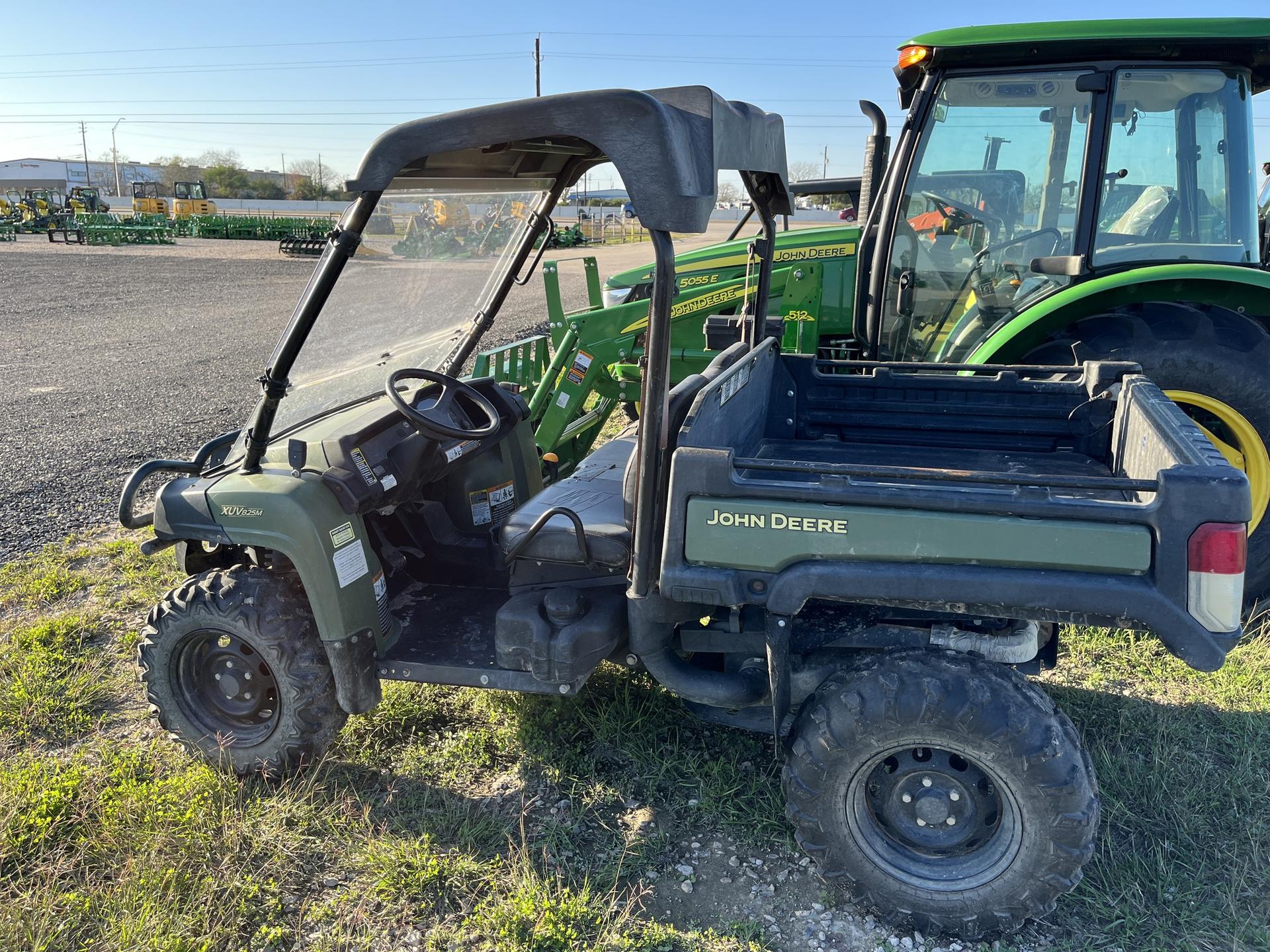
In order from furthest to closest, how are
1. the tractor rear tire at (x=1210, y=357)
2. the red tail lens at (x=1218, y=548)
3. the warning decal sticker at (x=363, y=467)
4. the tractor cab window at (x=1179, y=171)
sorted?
the tractor cab window at (x=1179, y=171), the tractor rear tire at (x=1210, y=357), the warning decal sticker at (x=363, y=467), the red tail lens at (x=1218, y=548)

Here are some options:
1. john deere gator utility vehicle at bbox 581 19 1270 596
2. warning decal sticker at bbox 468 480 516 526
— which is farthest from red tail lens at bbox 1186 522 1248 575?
warning decal sticker at bbox 468 480 516 526

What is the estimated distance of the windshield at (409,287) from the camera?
279 centimetres

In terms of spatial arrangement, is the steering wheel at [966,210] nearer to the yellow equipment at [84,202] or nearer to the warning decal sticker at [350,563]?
the warning decal sticker at [350,563]

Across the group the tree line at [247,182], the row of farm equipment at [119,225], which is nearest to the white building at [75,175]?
the tree line at [247,182]

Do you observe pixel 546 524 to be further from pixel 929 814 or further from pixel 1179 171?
pixel 1179 171

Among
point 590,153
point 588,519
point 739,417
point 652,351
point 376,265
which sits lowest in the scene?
point 588,519

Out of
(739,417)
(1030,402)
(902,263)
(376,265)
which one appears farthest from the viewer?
(902,263)

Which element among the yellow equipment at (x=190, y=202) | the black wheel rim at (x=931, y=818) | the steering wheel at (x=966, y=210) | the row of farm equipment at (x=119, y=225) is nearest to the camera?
the black wheel rim at (x=931, y=818)

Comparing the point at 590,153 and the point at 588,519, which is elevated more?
the point at 590,153

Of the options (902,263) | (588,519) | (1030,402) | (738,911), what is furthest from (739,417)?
(902,263)

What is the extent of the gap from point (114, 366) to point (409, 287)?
9244mm

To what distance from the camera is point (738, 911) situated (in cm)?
248

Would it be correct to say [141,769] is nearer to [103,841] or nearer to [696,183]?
[103,841]

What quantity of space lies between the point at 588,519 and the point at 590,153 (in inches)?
51.4
